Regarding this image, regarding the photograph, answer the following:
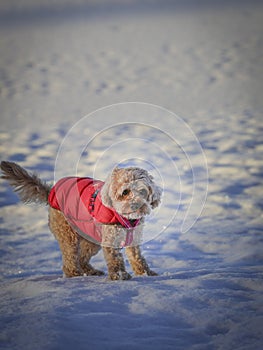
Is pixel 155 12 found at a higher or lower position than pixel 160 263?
higher

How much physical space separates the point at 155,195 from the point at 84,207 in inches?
23.6

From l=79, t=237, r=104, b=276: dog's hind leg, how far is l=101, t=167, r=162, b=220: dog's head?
786 mm

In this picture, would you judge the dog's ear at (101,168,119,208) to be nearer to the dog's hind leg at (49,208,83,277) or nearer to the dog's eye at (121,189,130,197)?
the dog's eye at (121,189,130,197)

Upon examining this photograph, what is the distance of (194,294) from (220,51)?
16.2 m

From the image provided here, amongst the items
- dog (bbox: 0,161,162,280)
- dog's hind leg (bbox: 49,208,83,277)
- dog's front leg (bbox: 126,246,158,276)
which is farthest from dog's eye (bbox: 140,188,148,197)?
dog's hind leg (bbox: 49,208,83,277)

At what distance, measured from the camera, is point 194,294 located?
10.9ft

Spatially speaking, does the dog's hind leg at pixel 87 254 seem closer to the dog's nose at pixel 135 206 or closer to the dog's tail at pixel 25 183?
the dog's tail at pixel 25 183

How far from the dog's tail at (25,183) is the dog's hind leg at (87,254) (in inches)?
20.8

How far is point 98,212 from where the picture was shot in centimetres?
382

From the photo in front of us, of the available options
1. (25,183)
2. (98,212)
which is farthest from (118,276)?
(25,183)

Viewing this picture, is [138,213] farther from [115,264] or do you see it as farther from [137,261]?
[137,261]

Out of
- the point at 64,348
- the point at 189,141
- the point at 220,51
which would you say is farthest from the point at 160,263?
the point at 220,51

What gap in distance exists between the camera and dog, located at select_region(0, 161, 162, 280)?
3.63m

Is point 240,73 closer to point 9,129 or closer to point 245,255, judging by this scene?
point 9,129
